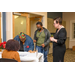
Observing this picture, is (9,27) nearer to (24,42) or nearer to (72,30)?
(24,42)

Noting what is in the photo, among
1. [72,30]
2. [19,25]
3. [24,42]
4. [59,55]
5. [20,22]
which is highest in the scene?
[20,22]

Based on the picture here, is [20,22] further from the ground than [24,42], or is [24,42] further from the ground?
[20,22]

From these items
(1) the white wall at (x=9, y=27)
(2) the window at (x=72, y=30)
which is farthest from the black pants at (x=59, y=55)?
(2) the window at (x=72, y=30)

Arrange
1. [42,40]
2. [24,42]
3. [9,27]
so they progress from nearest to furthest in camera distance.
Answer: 1. [24,42]
2. [42,40]
3. [9,27]

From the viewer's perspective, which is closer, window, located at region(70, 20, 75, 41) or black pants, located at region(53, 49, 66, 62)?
black pants, located at region(53, 49, 66, 62)

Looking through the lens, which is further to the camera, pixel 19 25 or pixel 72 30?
pixel 72 30

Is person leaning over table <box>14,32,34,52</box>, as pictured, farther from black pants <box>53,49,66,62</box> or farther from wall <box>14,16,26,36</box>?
wall <box>14,16,26,36</box>

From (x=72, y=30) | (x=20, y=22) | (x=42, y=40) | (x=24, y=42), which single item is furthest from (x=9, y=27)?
(x=72, y=30)

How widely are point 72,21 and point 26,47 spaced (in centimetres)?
682

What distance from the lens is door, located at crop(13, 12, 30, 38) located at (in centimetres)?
443

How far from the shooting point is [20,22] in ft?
15.6

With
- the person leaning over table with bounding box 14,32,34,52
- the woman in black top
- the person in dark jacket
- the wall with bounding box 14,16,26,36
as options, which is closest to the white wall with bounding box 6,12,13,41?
the wall with bounding box 14,16,26,36

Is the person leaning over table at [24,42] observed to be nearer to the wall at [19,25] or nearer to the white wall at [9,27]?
the white wall at [9,27]

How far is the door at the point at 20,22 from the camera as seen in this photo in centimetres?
443
